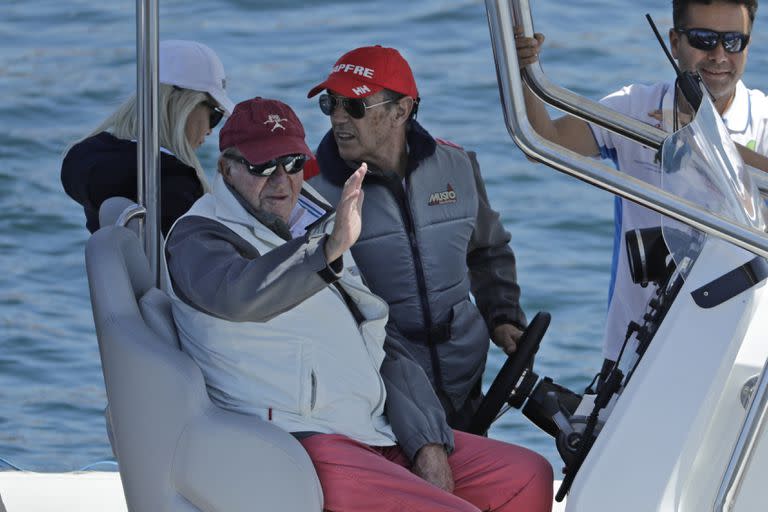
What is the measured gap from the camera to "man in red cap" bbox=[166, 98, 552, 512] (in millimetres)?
2428

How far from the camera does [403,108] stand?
9.97ft

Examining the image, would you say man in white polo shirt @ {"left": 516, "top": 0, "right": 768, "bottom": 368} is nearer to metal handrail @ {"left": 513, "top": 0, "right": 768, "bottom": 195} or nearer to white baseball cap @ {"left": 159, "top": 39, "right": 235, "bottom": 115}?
metal handrail @ {"left": 513, "top": 0, "right": 768, "bottom": 195}

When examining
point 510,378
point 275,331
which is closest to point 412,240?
point 510,378

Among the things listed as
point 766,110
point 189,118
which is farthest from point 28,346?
point 766,110

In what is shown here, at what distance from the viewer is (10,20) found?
10070 millimetres

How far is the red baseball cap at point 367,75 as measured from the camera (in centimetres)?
296

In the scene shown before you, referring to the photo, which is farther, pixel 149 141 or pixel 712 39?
pixel 712 39

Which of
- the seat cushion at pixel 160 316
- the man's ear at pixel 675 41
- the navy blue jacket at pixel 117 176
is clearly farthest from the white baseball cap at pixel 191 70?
the man's ear at pixel 675 41

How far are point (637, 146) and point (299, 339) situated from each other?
3.14 ft

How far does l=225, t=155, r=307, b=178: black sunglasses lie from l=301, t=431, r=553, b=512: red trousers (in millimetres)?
431

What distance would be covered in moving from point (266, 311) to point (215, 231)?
0.20m

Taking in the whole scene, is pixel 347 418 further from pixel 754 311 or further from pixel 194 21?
pixel 194 21

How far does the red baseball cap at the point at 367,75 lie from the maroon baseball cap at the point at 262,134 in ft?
0.99

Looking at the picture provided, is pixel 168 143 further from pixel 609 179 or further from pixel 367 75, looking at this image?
pixel 609 179
